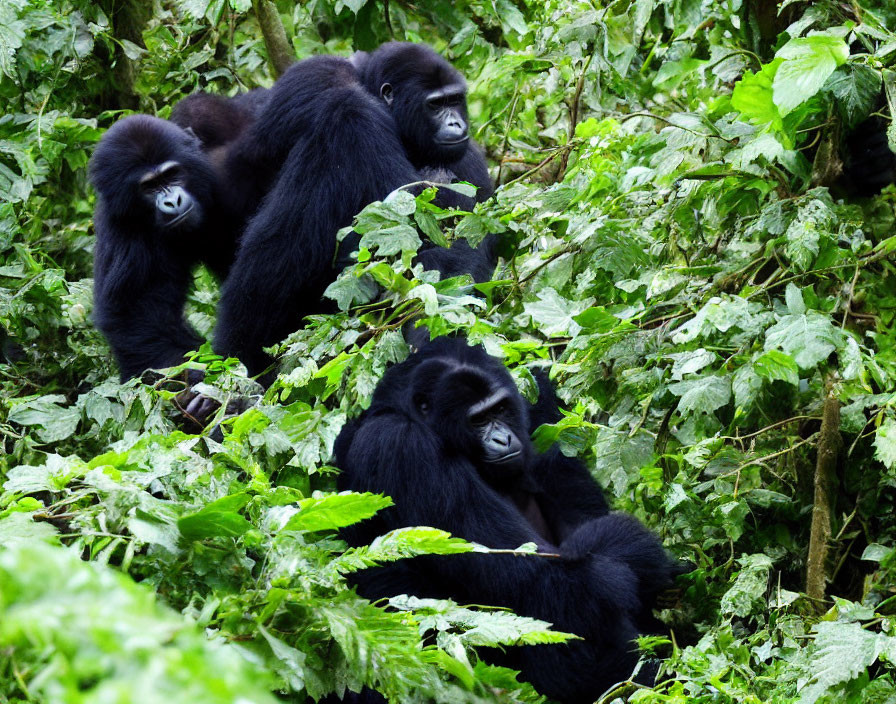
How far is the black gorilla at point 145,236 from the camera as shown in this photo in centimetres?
444

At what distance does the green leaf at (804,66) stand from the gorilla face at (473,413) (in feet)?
4.43

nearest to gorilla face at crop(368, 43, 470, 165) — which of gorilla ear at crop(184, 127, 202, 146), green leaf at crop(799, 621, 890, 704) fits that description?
gorilla ear at crop(184, 127, 202, 146)

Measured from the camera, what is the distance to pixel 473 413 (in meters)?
3.49

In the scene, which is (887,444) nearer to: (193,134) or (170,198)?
(170,198)

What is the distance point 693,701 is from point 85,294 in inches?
128

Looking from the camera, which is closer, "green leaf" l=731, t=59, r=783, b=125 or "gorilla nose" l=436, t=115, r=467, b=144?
"green leaf" l=731, t=59, r=783, b=125

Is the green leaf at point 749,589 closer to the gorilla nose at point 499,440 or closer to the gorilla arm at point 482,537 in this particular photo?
the gorilla arm at point 482,537

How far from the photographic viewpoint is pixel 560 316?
9.58 feet

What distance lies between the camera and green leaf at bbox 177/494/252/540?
200cm

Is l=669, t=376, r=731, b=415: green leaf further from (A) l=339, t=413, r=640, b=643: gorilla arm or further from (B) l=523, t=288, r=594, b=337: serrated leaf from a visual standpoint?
(A) l=339, t=413, r=640, b=643: gorilla arm

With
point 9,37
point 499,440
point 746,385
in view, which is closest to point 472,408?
point 499,440

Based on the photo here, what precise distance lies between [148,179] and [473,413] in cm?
185

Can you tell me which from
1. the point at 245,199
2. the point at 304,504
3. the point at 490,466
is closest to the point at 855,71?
the point at 490,466

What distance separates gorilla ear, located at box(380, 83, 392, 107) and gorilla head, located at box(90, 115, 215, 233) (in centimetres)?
83
